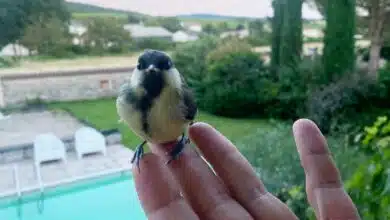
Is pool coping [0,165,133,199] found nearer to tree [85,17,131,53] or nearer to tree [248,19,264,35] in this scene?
tree [85,17,131,53]

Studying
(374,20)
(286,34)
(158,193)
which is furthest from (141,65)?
(374,20)

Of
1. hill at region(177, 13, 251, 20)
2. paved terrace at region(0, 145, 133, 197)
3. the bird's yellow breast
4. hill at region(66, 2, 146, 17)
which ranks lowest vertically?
paved terrace at region(0, 145, 133, 197)

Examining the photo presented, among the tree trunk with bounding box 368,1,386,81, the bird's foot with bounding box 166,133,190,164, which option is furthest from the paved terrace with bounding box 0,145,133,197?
the tree trunk with bounding box 368,1,386,81

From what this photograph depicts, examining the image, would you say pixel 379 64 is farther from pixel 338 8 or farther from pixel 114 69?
pixel 114 69

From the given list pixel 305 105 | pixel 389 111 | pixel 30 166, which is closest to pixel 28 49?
pixel 30 166

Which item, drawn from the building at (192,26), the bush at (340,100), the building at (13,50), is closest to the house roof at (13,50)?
the building at (13,50)

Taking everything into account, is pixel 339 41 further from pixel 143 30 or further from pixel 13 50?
pixel 13 50
